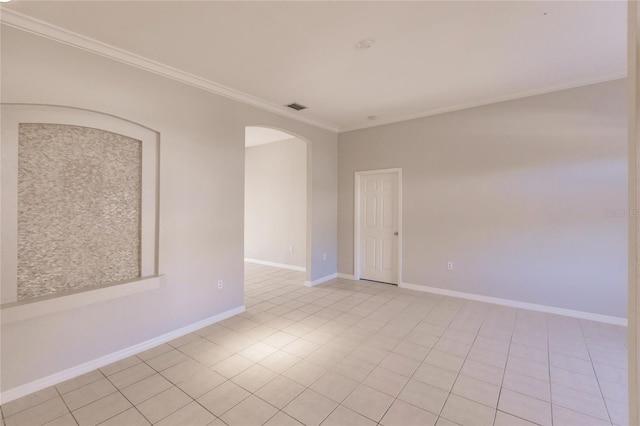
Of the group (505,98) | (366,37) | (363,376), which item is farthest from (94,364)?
(505,98)

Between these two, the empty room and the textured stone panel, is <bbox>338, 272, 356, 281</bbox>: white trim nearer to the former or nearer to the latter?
the empty room

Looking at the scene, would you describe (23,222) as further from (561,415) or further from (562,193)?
(562,193)

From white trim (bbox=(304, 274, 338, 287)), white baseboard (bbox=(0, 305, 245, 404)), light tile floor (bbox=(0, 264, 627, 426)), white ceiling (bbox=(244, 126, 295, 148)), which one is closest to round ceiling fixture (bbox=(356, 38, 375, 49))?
light tile floor (bbox=(0, 264, 627, 426))

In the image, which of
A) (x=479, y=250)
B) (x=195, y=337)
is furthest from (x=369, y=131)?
(x=195, y=337)

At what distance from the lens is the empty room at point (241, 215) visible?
83.3 inches

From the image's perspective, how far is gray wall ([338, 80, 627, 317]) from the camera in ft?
11.0

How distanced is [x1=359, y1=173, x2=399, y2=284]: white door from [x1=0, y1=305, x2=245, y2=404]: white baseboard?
2.87 meters

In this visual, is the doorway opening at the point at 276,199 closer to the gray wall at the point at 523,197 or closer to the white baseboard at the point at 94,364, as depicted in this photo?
the gray wall at the point at 523,197

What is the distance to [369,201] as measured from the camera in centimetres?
533

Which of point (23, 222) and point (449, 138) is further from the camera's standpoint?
point (449, 138)

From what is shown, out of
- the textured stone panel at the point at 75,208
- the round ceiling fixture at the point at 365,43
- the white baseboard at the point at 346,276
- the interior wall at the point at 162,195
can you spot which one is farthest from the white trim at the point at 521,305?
the textured stone panel at the point at 75,208

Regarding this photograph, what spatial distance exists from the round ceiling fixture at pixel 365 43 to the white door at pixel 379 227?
8.75 feet

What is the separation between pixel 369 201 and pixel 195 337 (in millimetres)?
3521

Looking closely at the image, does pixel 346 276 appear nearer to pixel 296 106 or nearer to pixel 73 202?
pixel 296 106
